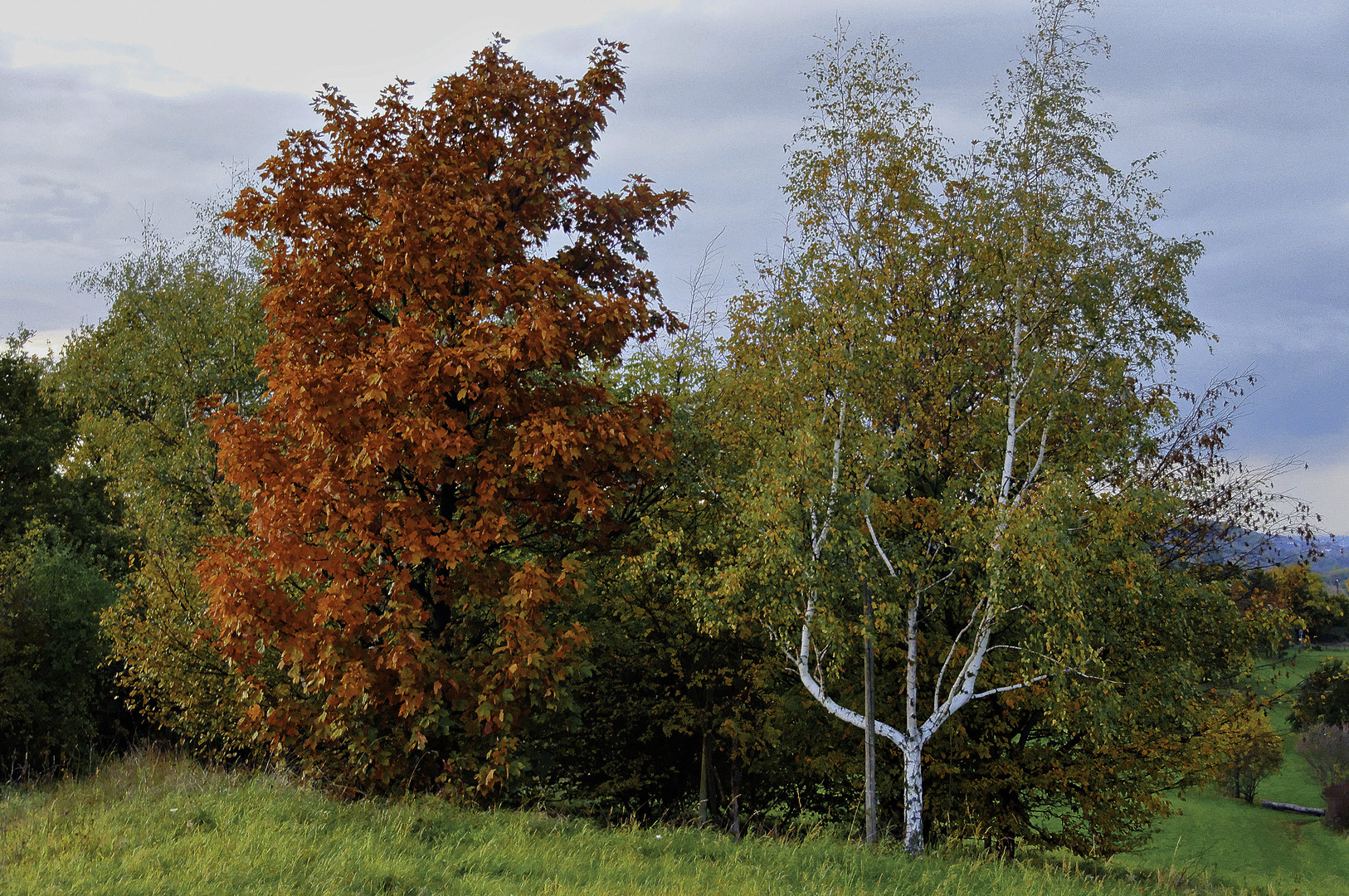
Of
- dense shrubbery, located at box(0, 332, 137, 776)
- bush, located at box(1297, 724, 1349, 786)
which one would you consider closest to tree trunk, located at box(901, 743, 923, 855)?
dense shrubbery, located at box(0, 332, 137, 776)

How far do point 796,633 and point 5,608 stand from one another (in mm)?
17550

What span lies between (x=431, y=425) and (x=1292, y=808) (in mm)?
57117

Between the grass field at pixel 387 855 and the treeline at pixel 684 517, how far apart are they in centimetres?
122

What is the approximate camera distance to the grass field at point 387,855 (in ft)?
25.2

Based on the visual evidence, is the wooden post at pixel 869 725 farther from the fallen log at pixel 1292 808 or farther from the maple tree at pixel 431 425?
the fallen log at pixel 1292 808

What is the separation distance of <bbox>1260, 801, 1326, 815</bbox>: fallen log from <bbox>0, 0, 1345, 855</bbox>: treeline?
129 ft

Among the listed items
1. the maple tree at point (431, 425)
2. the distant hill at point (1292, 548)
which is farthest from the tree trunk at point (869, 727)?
the distant hill at point (1292, 548)

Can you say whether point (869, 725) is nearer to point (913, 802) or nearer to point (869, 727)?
point (869, 727)

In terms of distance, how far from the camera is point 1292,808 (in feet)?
159

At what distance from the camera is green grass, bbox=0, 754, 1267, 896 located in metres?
7.66

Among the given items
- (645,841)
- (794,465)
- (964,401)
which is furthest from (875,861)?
(964,401)

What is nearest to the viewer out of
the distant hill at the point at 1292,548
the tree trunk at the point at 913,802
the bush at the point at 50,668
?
the tree trunk at the point at 913,802

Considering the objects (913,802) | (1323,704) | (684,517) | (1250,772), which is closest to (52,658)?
(684,517)

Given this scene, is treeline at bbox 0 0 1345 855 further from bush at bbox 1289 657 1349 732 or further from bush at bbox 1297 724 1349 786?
bush at bbox 1289 657 1349 732
